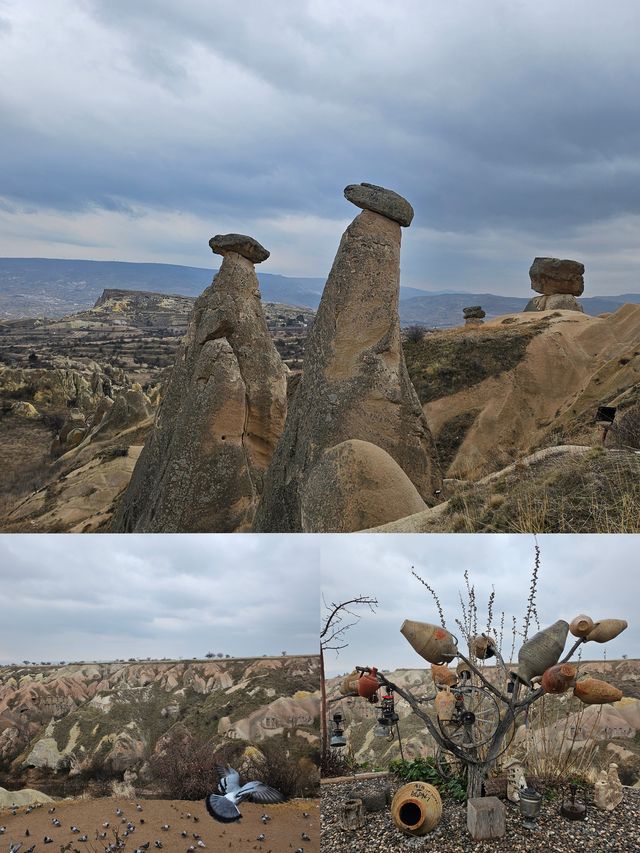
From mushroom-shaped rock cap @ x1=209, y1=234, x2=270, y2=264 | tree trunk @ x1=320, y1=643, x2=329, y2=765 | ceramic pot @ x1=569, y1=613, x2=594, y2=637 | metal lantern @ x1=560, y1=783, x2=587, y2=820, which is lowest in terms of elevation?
metal lantern @ x1=560, y1=783, x2=587, y2=820

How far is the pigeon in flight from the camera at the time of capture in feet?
Result: 12.4

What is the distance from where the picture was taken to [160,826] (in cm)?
376

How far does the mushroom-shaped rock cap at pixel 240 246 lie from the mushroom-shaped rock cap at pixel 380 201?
1.73 m

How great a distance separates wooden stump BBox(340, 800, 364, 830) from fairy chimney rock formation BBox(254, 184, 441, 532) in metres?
3.24

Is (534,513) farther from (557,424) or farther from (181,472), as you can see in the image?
(557,424)

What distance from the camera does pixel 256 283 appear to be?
9.59 meters

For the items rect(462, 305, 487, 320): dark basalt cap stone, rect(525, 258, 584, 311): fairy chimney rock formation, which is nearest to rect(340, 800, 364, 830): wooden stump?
rect(462, 305, 487, 320): dark basalt cap stone

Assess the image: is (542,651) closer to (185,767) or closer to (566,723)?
(566,723)

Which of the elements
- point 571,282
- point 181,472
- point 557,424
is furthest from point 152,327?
point 181,472

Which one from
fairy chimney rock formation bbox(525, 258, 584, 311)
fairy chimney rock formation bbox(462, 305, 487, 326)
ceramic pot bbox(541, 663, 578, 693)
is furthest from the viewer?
fairy chimney rock formation bbox(525, 258, 584, 311)

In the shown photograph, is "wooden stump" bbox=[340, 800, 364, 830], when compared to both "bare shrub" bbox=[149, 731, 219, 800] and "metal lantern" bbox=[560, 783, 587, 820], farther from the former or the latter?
"metal lantern" bbox=[560, 783, 587, 820]

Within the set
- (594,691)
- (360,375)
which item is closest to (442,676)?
(594,691)

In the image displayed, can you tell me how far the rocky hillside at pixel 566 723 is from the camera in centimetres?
461

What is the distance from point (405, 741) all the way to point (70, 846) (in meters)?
2.48
